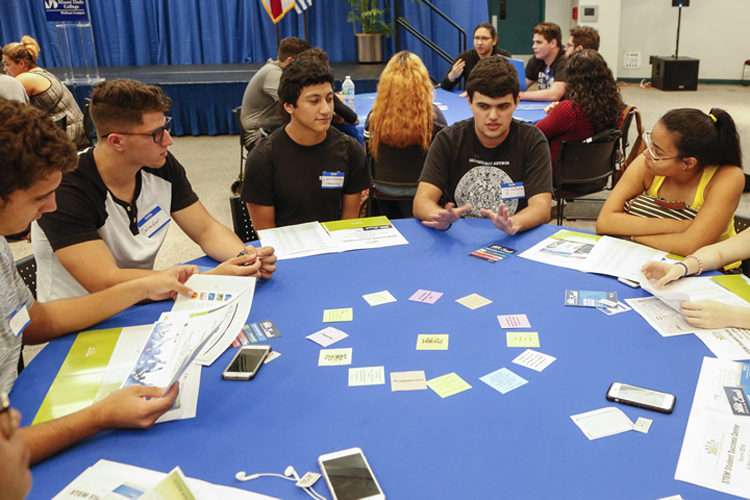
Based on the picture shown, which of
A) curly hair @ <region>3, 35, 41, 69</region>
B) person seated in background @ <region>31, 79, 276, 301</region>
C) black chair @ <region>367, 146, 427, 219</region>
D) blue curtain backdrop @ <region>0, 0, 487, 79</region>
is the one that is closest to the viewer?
person seated in background @ <region>31, 79, 276, 301</region>

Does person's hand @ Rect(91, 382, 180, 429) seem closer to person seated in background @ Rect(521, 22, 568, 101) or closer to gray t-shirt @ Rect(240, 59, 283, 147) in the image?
gray t-shirt @ Rect(240, 59, 283, 147)

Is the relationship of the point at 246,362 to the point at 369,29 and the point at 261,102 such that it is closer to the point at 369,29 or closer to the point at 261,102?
the point at 261,102

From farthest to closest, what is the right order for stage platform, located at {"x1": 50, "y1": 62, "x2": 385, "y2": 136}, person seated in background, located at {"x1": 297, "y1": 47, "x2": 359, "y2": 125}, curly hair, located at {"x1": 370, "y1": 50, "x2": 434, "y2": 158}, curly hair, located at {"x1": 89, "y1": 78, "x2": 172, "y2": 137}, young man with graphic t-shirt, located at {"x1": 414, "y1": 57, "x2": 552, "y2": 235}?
stage platform, located at {"x1": 50, "y1": 62, "x2": 385, "y2": 136}, person seated in background, located at {"x1": 297, "y1": 47, "x2": 359, "y2": 125}, curly hair, located at {"x1": 370, "y1": 50, "x2": 434, "y2": 158}, young man with graphic t-shirt, located at {"x1": 414, "y1": 57, "x2": 552, "y2": 235}, curly hair, located at {"x1": 89, "y1": 78, "x2": 172, "y2": 137}

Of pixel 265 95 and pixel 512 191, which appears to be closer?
pixel 512 191

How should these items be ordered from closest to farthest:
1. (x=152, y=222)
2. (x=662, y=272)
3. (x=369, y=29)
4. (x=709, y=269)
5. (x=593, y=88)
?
(x=662, y=272) < (x=709, y=269) < (x=152, y=222) < (x=593, y=88) < (x=369, y=29)

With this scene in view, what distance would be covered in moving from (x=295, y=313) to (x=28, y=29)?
30.4ft

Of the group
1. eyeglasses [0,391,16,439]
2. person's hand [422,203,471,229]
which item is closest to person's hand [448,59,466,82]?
person's hand [422,203,471,229]

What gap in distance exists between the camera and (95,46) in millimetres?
8938

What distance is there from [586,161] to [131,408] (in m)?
3.30

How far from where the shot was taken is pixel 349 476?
3.45 feet

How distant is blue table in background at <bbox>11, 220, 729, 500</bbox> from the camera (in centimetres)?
106

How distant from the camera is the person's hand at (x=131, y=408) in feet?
3.83

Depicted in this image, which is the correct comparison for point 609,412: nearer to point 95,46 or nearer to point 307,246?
point 307,246

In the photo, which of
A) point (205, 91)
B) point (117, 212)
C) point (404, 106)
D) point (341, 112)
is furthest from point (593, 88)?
point (205, 91)
